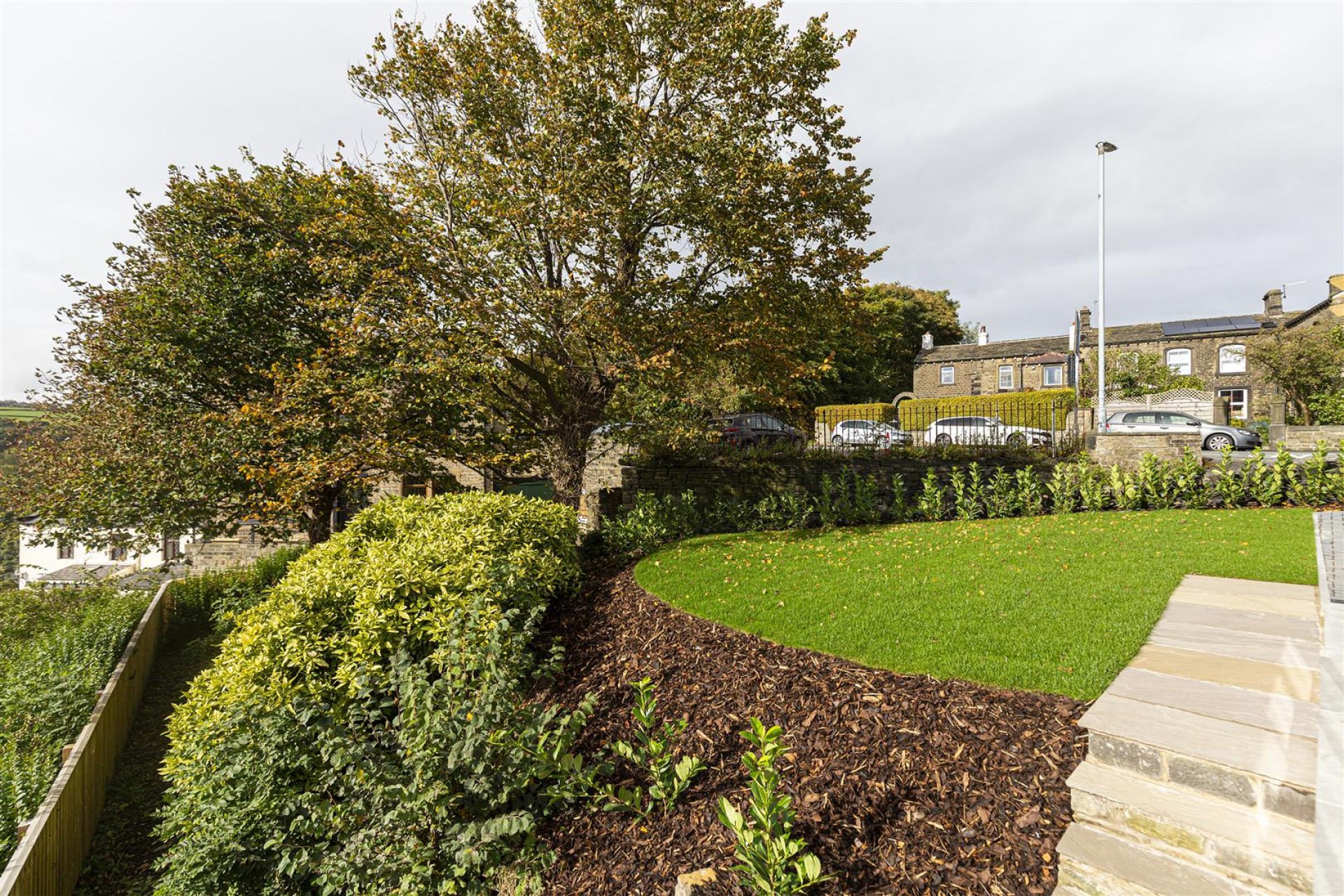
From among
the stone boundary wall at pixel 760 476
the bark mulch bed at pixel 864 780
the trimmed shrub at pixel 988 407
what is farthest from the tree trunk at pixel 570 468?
the trimmed shrub at pixel 988 407

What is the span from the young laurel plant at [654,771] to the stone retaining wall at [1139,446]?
29.6ft

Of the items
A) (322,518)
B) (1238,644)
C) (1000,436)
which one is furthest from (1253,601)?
(322,518)

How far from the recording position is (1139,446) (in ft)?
29.2

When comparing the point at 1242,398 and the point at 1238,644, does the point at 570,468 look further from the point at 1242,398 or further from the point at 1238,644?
the point at 1242,398

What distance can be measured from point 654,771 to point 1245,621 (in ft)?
13.8

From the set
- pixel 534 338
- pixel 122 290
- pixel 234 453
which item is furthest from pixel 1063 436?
pixel 122 290

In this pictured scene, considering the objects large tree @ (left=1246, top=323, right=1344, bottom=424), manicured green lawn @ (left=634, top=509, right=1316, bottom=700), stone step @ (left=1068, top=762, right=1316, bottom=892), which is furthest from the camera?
large tree @ (left=1246, top=323, right=1344, bottom=424)

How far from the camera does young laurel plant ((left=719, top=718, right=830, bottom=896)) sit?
2.23 meters

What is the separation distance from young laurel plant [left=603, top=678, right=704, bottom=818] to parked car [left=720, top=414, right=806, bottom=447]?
6.96 metres

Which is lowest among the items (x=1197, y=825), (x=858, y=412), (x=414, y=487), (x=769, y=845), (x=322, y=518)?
(x=769, y=845)

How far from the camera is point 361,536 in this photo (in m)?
6.93

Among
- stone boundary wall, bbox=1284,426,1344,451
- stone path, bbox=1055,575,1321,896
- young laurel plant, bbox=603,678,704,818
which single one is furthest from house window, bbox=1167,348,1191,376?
young laurel plant, bbox=603,678,704,818

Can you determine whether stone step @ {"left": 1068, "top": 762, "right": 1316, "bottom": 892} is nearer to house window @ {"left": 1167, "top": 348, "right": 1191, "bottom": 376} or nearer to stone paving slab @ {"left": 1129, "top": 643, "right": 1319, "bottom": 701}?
stone paving slab @ {"left": 1129, "top": 643, "right": 1319, "bottom": 701}

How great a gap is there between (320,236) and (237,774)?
9308mm
